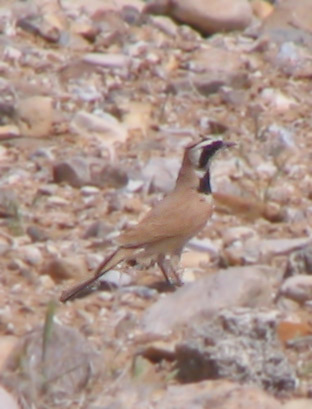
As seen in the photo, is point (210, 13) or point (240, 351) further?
point (210, 13)

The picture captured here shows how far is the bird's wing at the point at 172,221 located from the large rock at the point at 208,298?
319cm

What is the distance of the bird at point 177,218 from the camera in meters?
3.87

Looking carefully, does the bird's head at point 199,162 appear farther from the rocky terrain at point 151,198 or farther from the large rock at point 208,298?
the large rock at point 208,298

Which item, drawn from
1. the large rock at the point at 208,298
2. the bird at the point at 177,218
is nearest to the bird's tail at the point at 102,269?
the bird at the point at 177,218

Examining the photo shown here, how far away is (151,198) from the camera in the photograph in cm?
845

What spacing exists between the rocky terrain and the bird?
4.92 feet

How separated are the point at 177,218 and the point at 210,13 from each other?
728 centimetres

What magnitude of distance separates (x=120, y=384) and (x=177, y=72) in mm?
4103

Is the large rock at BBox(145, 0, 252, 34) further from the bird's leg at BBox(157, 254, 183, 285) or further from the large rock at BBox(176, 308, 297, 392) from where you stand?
the bird's leg at BBox(157, 254, 183, 285)

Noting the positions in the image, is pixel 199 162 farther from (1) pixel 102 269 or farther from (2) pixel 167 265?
(1) pixel 102 269

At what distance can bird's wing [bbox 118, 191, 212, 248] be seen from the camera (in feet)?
12.7

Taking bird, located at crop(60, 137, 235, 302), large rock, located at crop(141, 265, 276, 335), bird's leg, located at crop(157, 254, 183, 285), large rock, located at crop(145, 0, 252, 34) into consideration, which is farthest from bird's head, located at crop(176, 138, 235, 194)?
large rock, located at crop(145, 0, 252, 34)

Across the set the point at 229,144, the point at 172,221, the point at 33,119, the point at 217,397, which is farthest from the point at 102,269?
the point at 33,119

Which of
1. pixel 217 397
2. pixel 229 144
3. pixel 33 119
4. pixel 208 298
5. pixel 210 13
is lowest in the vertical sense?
pixel 33 119
